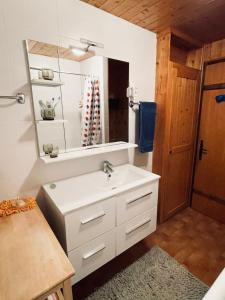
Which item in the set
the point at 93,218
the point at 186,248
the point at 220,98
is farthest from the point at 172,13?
the point at 186,248

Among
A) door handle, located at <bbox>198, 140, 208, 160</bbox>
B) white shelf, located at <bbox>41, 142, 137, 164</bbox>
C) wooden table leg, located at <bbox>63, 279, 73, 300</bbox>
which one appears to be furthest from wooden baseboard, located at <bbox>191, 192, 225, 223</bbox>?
wooden table leg, located at <bbox>63, 279, 73, 300</bbox>

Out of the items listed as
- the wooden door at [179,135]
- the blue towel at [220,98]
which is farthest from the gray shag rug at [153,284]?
the blue towel at [220,98]

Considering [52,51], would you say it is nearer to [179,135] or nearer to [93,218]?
[93,218]

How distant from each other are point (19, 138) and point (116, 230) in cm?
105

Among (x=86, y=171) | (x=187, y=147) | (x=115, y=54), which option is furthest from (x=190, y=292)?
(x=115, y=54)

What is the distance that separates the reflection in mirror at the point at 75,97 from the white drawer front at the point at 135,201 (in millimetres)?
603

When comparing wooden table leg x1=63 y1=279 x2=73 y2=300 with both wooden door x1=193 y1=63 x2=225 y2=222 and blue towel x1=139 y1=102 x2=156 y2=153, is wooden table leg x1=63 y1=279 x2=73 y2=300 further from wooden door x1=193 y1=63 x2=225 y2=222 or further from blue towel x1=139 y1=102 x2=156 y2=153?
wooden door x1=193 y1=63 x2=225 y2=222

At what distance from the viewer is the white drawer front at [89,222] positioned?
117cm

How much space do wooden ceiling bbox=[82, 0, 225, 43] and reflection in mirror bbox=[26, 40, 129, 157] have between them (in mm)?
402

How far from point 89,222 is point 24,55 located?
50.2 inches

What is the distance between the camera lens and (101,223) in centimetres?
133

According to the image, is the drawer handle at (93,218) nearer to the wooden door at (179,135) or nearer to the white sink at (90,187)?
the white sink at (90,187)

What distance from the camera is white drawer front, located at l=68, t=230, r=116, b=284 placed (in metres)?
1.25

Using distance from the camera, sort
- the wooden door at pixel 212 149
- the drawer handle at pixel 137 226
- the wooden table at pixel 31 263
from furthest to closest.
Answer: the wooden door at pixel 212 149, the drawer handle at pixel 137 226, the wooden table at pixel 31 263
